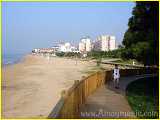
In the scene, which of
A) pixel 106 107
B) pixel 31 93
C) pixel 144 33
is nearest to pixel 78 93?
pixel 106 107

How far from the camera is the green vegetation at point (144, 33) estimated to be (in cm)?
1662

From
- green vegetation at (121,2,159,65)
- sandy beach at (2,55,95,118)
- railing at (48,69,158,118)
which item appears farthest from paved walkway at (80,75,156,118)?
sandy beach at (2,55,95,118)

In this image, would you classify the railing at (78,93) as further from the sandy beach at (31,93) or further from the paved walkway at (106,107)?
the sandy beach at (31,93)

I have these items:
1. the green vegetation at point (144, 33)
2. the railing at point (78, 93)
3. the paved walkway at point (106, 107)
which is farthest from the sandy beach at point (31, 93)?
the green vegetation at point (144, 33)

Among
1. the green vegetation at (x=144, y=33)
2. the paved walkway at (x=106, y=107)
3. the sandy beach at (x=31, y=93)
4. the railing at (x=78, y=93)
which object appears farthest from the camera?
the sandy beach at (x=31, y=93)

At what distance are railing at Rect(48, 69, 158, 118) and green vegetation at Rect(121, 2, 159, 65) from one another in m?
2.66

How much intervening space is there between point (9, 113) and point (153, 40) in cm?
887

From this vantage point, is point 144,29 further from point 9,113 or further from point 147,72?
point 147,72

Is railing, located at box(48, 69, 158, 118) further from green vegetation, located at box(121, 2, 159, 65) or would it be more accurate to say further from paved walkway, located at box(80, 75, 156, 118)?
green vegetation, located at box(121, 2, 159, 65)

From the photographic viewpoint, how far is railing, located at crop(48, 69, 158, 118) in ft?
23.7

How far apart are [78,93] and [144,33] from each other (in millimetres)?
8917

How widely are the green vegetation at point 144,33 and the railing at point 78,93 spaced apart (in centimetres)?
266

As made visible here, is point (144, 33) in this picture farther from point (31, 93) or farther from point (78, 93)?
point (31, 93)

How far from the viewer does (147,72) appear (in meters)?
33.3
